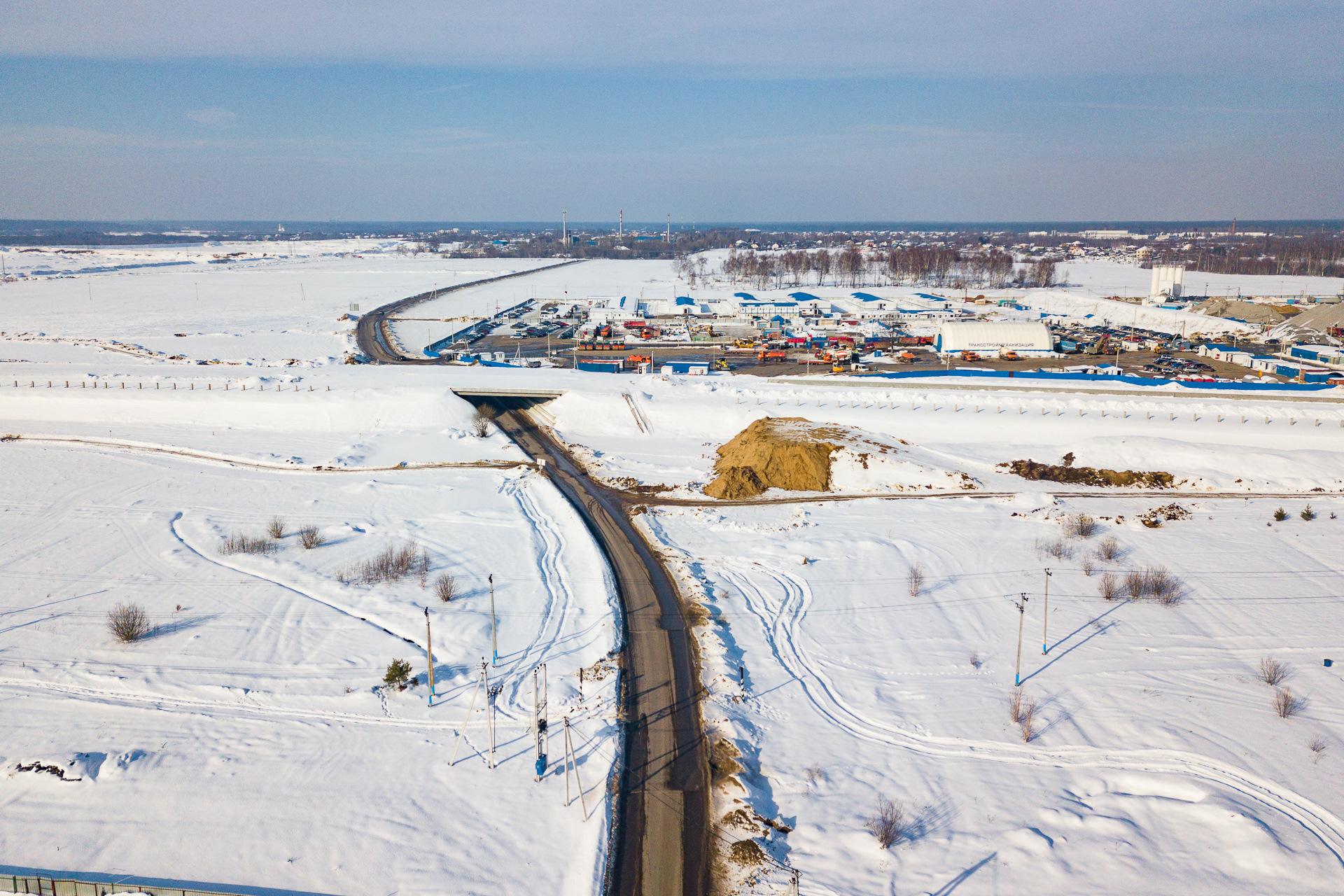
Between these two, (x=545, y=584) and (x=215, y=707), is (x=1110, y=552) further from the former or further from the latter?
(x=215, y=707)

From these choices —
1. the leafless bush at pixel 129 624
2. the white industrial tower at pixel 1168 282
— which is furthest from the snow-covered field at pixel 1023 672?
the white industrial tower at pixel 1168 282

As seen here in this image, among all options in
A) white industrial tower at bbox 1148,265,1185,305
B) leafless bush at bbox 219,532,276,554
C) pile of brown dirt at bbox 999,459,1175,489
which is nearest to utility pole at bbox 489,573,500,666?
leafless bush at bbox 219,532,276,554

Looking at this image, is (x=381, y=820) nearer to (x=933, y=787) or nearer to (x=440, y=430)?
(x=933, y=787)

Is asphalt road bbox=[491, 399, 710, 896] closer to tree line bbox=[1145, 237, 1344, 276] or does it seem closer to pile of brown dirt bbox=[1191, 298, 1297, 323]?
pile of brown dirt bbox=[1191, 298, 1297, 323]

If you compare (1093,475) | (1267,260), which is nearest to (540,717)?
(1093,475)

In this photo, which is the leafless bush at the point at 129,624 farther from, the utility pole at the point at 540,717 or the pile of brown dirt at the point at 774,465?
the pile of brown dirt at the point at 774,465

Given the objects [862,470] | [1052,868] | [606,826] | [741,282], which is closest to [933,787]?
[1052,868]
